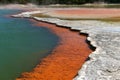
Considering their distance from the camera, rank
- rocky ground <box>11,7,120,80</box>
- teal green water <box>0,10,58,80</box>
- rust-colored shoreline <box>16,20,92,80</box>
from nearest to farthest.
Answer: rocky ground <box>11,7,120,80</box> < rust-colored shoreline <box>16,20,92,80</box> < teal green water <box>0,10,58,80</box>

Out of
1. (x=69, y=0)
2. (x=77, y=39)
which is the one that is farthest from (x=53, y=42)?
(x=69, y=0)

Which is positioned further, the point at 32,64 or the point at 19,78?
the point at 32,64

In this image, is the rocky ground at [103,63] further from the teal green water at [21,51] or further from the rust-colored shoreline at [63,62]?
the teal green water at [21,51]

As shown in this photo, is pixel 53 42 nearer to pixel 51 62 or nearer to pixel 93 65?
pixel 51 62

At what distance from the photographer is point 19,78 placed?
14.5 metres

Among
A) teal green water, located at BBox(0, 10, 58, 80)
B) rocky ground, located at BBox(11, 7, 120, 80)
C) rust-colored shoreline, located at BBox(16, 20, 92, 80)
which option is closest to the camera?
rocky ground, located at BBox(11, 7, 120, 80)

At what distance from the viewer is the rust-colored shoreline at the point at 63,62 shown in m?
14.8

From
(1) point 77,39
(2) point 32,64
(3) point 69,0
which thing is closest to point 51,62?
(2) point 32,64

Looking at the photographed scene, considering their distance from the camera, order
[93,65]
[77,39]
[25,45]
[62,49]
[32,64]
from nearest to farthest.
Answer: [93,65] < [32,64] < [62,49] < [25,45] < [77,39]

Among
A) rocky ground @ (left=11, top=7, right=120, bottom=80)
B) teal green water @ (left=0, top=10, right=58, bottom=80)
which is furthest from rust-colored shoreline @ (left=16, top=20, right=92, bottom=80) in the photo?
rocky ground @ (left=11, top=7, right=120, bottom=80)

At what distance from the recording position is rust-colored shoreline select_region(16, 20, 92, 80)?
14.8m

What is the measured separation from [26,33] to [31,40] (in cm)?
491

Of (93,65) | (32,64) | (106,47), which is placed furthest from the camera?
(106,47)

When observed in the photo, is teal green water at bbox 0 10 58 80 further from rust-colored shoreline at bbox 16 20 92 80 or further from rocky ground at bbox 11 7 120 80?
rocky ground at bbox 11 7 120 80
